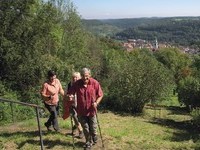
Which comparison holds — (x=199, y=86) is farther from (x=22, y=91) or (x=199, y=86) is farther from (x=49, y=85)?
(x=49, y=85)

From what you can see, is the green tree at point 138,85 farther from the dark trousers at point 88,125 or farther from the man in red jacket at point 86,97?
the man in red jacket at point 86,97

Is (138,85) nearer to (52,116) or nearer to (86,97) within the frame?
(52,116)

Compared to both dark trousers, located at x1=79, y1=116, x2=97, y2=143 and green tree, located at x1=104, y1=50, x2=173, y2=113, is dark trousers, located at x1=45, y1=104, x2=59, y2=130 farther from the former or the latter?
green tree, located at x1=104, y1=50, x2=173, y2=113

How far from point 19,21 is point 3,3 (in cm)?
164

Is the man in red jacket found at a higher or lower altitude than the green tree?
higher

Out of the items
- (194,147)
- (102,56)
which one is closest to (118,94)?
(194,147)

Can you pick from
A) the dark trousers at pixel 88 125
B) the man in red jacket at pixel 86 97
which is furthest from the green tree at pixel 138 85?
the man in red jacket at pixel 86 97

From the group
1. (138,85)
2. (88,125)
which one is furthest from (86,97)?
(138,85)

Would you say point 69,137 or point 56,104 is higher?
point 56,104

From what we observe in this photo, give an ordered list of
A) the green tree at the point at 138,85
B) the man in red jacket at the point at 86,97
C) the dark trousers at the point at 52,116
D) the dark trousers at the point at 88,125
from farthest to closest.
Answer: the green tree at the point at 138,85
the dark trousers at the point at 52,116
the dark trousers at the point at 88,125
the man in red jacket at the point at 86,97

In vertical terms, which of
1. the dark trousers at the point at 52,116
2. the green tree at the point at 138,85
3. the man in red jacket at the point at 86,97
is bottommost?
the green tree at the point at 138,85

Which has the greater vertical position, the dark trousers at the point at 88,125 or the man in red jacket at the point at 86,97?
the man in red jacket at the point at 86,97

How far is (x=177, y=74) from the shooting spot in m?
94.5

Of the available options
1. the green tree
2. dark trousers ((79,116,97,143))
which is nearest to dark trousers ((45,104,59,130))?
dark trousers ((79,116,97,143))
